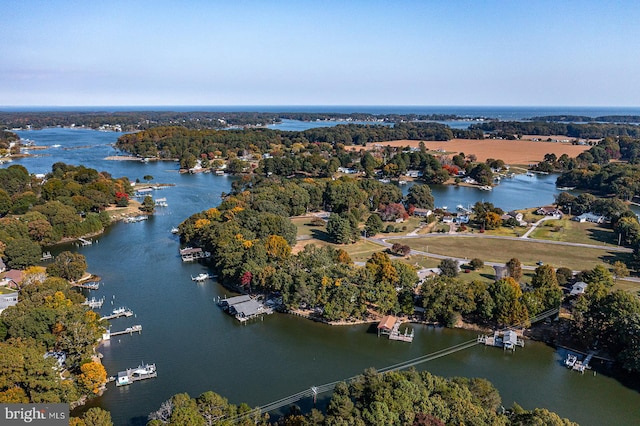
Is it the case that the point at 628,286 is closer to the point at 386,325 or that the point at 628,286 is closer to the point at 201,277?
the point at 386,325

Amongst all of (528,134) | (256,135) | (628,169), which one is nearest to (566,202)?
(628,169)

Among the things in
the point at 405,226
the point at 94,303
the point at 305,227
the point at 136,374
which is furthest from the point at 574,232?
the point at 94,303

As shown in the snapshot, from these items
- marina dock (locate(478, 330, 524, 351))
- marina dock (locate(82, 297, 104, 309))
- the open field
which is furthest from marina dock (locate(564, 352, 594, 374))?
marina dock (locate(82, 297, 104, 309))

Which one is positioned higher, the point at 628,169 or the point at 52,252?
the point at 628,169

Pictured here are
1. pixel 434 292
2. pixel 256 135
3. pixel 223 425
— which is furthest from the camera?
pixel 256 135

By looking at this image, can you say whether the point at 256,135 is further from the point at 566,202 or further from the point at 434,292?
the point at 434,292

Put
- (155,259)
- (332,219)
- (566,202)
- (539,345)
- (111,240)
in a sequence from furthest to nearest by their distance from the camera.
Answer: (566,202)
(111,240)
(332,219)
(155,259)
(539,345)

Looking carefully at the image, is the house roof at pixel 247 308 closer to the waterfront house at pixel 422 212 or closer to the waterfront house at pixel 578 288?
the waterfront house at pixel 578 288
